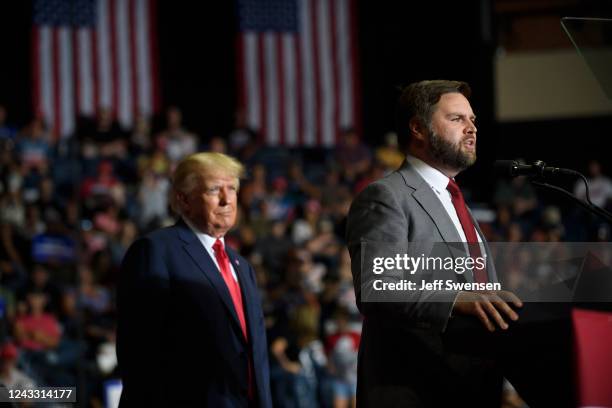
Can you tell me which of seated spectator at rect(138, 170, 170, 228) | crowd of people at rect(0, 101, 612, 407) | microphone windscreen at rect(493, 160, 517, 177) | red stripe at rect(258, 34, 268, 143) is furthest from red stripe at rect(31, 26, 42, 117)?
microphone windscreen at rect(493, 160, 517, 177)

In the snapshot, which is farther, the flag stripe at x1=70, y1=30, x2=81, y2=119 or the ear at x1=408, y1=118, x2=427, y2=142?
the flag stripe at x1=70, y1=30, x2=81, y2=119

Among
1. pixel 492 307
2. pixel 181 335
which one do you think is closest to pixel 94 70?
pixel 181 335

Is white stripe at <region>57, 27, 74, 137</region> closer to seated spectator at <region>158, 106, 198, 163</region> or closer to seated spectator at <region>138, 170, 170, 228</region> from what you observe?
seated spectator at <region>158, 106, 198, 163</region>

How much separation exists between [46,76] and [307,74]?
3.01 metres

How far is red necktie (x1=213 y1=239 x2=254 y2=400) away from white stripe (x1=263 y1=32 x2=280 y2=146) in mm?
9083

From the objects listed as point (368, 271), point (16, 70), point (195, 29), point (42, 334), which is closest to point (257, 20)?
point (195, 29)

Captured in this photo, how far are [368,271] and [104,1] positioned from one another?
10057mm

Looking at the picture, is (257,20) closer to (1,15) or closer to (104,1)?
(104,1)

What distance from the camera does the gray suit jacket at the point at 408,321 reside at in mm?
2303

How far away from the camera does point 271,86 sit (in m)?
12.4

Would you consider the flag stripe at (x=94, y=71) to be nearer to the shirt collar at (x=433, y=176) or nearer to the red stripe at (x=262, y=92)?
the red stripe at (x=262, y=92)

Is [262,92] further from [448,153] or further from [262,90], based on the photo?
[448,153]

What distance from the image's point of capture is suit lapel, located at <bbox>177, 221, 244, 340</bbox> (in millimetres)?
3184

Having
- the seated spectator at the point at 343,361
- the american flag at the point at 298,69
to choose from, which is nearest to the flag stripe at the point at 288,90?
the american flag at the point at 298,69
